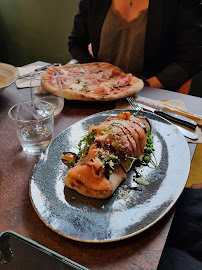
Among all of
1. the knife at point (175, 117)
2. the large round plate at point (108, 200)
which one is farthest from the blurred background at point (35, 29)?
the large round plate at point (108, 200)

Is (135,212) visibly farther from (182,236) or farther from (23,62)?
(23,62)

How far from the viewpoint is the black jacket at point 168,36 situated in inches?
71.2

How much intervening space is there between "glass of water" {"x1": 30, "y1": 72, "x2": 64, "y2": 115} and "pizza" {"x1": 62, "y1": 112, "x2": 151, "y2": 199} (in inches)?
13.7

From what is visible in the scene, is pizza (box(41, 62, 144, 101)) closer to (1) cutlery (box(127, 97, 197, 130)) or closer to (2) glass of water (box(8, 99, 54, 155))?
(1) cutlery (box(127, 97, 197, 130))

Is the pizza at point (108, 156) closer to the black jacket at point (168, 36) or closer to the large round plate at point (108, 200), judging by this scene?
the large round plate at point (108, 200)

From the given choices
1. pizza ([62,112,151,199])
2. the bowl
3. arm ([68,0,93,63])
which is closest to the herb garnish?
pizza ([62,112,151,199])

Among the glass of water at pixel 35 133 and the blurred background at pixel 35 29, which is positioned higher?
the glass of water at pixel 35 133

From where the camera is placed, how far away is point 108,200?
2.66 ft

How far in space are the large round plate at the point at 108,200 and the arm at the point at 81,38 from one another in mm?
1196

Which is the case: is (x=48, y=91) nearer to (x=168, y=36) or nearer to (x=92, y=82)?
(x=92, y=82)

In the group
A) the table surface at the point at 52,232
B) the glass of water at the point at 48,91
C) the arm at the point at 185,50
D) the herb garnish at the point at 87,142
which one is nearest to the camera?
the table surface at the point at 52,232

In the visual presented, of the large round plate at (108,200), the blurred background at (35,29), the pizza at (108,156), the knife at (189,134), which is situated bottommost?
the blurred background at (35,29)

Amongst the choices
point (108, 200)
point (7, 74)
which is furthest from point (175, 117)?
point (7, 74)

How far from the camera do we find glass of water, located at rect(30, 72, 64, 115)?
1.31m
